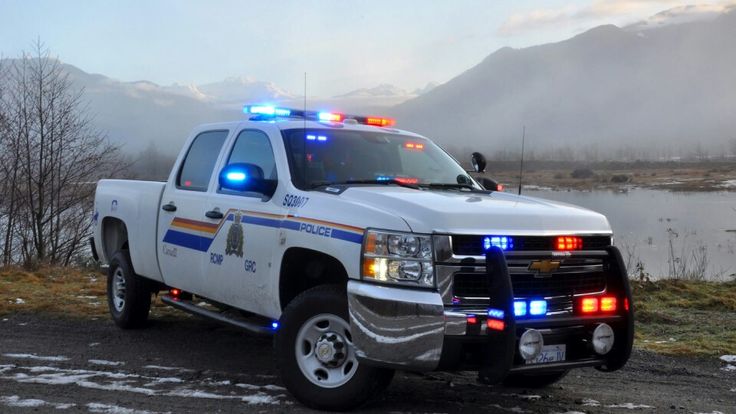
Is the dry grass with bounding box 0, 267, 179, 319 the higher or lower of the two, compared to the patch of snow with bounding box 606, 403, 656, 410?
lower

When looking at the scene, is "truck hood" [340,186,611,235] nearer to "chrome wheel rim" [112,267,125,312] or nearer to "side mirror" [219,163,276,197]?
"side mirror" [219,163,276,197]

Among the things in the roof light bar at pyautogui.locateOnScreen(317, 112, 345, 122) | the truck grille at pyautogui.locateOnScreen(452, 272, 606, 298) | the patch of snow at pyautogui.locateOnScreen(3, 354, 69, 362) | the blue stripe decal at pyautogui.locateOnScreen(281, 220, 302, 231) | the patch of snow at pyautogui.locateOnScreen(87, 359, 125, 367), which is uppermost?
the roof light bar at pyautogui.locateOnScreen(317, 112, 345, 122)

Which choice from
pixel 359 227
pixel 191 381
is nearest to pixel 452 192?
pixel 359 227

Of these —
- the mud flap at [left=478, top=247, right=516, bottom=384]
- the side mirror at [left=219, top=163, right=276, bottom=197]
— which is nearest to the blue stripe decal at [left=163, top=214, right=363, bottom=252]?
the side mirror at [left=219, top=163, right=276, bottom=197]

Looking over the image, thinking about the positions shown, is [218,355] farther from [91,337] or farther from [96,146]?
[96,146]

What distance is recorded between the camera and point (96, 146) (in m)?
21.0

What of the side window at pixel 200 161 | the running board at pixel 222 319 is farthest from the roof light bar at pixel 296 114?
the running board at pixel 222 319

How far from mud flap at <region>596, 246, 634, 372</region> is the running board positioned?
2334mm

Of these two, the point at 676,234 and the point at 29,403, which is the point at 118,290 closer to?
the point at 29,403

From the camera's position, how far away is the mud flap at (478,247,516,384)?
13.1 ft

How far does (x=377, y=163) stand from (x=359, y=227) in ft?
4.63

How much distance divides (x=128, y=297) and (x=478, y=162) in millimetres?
3847

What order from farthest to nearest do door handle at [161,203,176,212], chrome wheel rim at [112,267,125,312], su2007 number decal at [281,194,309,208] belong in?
chrome wheel rim at [112,267,125,312] < door handle at [161,203,176,212] < su2007 number decal at [281,194,309,208]

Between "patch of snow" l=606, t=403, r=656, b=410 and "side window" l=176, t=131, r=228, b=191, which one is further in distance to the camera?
"side window" l=176, t=131, r=228, b=191
